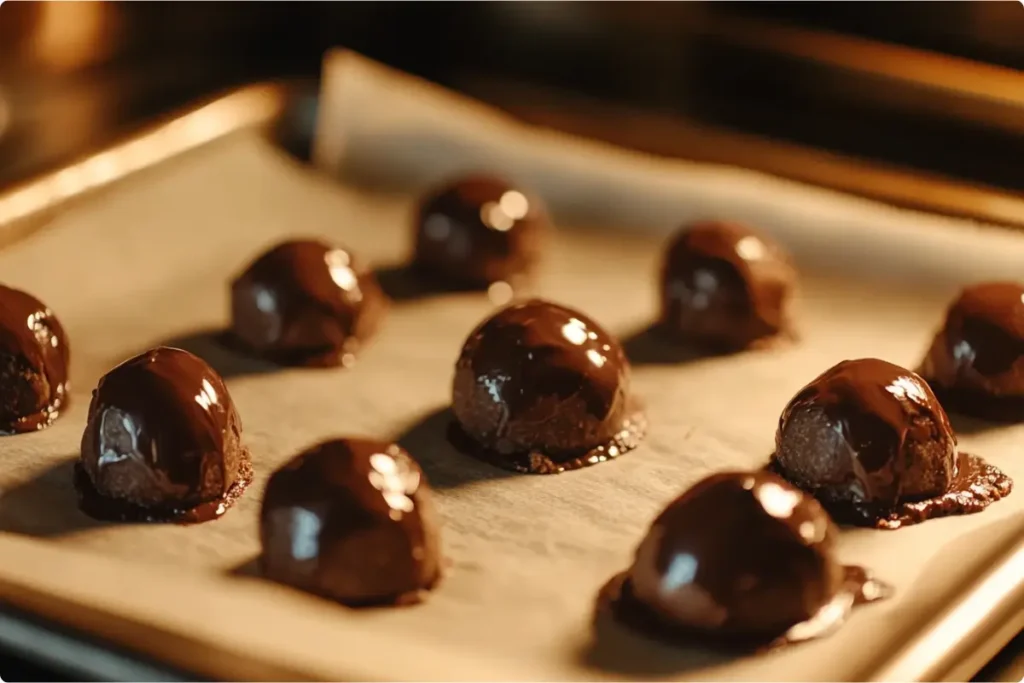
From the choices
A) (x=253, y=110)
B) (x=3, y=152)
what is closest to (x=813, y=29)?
(x=253, y=110)

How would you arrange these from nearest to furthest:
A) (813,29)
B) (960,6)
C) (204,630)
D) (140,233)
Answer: (204,630), (140,233), (960,6), (813,29)

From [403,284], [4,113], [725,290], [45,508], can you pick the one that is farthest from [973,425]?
[4,113]

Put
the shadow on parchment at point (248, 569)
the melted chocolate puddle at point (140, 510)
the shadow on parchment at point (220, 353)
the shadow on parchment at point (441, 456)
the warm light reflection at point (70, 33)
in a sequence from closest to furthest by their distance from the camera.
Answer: the shadow on parchment at point (248, 569) < the melted chocolate puddle at point (140, 510) < the shadow on parchment at point (441, 456) < the shadow on parchment at point (220, 353) < the warm light reflection at point (70, 33)

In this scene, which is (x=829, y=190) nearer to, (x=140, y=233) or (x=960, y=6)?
(x=960, y=6)

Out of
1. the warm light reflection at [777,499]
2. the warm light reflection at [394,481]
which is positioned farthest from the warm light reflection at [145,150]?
the warm light reflection at [777,499]

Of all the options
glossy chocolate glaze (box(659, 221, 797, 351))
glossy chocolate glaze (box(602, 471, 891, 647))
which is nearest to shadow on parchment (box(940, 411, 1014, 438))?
glossy chocolate glaze (box(659, 221, 797, 351))

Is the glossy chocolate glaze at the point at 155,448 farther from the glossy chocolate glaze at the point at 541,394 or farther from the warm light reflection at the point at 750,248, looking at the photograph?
the warm light reflection at the point at 750,248

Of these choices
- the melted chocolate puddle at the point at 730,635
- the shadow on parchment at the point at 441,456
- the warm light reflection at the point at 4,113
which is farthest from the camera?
the warm light reflection at the point at 4,113
